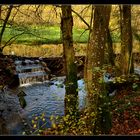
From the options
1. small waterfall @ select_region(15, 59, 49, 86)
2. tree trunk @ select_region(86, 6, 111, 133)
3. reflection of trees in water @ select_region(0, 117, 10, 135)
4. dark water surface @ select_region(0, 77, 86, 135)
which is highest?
tree trunk @ select_region(86, 6, 111, 133)


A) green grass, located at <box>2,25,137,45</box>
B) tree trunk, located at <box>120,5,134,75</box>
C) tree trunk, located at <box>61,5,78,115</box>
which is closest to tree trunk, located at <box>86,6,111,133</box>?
tree trunk, located at <box>61,5,78,115</box>

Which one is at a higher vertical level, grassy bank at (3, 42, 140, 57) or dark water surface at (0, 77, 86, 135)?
grassy bank at (3, 42, 140, 57)

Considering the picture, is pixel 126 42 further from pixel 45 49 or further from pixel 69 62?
pixel 69 62

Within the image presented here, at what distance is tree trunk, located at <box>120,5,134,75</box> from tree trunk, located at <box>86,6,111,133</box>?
3.58m

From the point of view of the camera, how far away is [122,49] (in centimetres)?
837

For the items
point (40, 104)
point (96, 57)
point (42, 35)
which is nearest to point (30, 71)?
point (40, 104)

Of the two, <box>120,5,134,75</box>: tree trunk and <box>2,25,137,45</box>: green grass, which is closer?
<box>2,25,137,45</box>: green grass

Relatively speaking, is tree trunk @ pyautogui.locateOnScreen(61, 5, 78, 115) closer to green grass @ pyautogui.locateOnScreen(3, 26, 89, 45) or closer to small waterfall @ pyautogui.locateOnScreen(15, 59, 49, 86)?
green grass @ pyautogui.locateOnScreen(3, 26, 89, 45)

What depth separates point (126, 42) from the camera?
321 inches

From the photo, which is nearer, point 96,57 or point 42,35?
point 96,57

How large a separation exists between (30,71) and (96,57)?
22.1 ft

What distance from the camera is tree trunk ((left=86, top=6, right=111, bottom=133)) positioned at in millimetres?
4051

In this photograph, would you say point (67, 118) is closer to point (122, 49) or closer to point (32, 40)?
point (32, 40)

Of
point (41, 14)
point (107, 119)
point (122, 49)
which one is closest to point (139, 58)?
point (122, 49)
